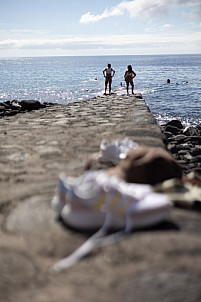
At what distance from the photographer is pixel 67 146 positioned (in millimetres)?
4074

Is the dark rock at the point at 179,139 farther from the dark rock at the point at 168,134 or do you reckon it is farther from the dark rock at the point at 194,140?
the dark rock at the point at 168,134

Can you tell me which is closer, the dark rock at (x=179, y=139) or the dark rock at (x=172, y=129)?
the dark rock at (x=179, y=139)

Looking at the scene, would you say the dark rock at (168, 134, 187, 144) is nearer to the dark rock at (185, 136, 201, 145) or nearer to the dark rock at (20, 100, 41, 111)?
the dark rock at (185, 136, 201, 145)

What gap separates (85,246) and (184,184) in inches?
38.3

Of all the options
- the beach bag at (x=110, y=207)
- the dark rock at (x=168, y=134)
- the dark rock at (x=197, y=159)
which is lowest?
the dark rock at (x=168, y=134)

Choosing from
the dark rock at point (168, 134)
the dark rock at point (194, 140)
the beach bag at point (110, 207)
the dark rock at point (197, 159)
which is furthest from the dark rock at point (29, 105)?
Answer: the beach bag at point (110, 207)

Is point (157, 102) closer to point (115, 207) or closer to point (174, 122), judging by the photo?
point (174, 122)

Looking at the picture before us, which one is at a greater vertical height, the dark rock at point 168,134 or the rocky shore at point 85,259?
the rocky shore at point 85,259

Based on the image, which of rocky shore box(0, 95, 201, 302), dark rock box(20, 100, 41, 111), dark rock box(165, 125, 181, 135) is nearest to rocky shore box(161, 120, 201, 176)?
dark rock box(165, 125, 181, 135)

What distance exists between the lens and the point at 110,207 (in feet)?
5.93

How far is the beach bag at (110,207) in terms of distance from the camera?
1.78 metres

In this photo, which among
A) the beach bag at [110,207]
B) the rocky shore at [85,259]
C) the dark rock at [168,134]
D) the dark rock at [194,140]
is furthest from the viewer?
the dark rock at [168,134]

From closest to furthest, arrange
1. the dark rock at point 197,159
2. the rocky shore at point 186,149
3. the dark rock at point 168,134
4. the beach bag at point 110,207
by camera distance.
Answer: the beach bag at point 110,207, the rocky shore at point 186,149, the dark rock at point 197,159, the dark rock at point 168,134

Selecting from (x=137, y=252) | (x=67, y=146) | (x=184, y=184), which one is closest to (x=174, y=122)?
(x=67, y=146)
